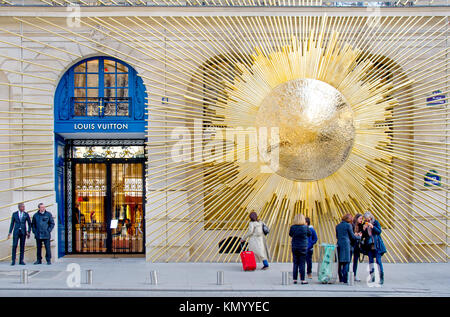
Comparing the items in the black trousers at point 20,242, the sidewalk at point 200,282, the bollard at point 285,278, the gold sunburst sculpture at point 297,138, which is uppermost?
the gold sunburst sculpture at point 297,138

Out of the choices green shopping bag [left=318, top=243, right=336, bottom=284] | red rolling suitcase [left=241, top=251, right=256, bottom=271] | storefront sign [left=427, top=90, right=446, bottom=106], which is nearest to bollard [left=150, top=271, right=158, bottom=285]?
red rolling suitcase [left=241, top=251, right=256, bottom=271]

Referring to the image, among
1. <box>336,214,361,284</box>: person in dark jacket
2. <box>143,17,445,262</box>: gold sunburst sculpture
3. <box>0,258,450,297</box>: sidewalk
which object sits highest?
<box>143,17,445,262</box>: gold sunburst sculpture

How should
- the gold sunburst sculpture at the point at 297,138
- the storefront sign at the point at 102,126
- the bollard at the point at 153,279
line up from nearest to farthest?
the bollard at the point at 153,279
the gold sunburst sculpture at the point at 297,138
the storefront sign at the point at 102,126

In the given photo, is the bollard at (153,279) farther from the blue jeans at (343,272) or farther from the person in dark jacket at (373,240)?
the person in dark jacket at (373,240)

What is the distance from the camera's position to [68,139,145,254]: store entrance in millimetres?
11711

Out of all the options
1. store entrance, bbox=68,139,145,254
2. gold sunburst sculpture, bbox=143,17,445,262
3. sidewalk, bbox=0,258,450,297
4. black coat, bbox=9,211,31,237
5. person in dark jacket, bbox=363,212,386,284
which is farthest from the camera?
store entrance, bbox=68,139,145,254

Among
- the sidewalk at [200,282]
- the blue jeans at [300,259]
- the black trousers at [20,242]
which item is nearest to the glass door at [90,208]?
the sidewalk at [200,282]

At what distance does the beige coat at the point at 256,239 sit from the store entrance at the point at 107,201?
3.21 m

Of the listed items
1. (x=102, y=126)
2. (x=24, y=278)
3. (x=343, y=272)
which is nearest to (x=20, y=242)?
(x=24, y=278)

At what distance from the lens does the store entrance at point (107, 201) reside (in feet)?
38.4

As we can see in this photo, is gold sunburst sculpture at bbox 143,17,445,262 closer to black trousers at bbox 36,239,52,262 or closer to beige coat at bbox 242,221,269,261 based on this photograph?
beige coat at bbox 242,221,269,261

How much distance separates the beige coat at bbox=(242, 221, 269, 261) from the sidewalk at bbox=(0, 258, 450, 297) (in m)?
0.34

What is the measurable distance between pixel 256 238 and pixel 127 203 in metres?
3.71

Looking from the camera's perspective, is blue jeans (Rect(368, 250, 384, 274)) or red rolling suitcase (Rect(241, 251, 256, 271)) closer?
blue jeans (Rect(368, 250, 384, 274))
